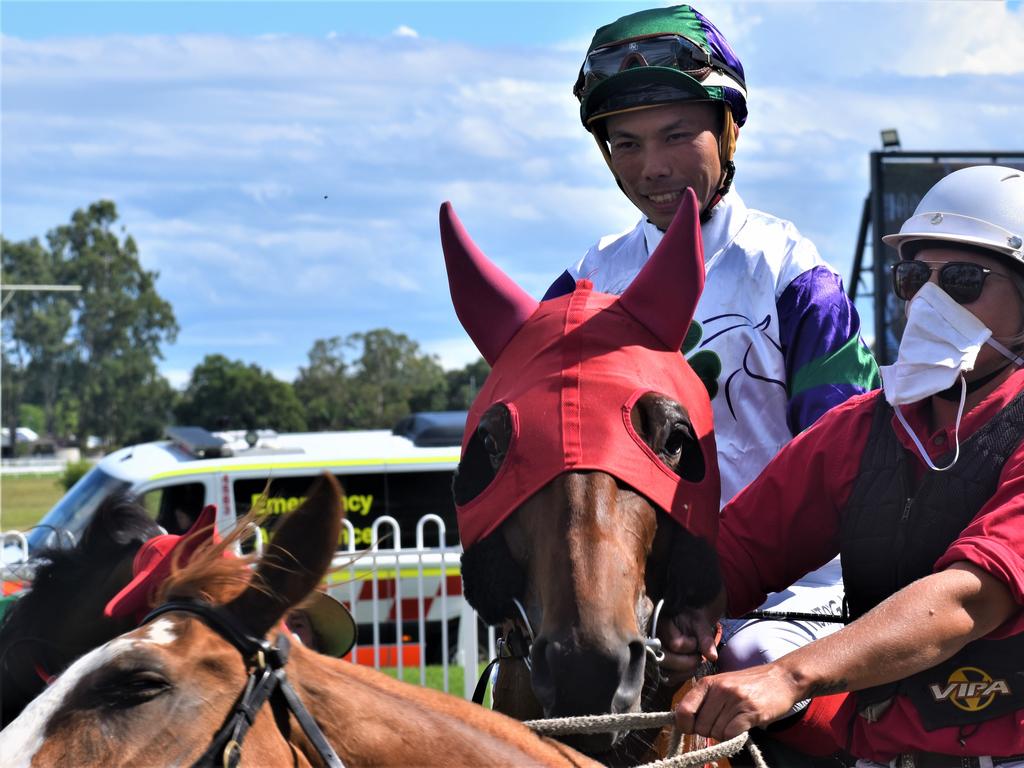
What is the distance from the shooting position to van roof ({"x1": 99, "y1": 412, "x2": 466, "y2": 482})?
35.7ft

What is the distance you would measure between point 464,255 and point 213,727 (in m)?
1.21

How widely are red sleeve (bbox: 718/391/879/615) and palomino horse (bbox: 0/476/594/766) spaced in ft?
2.52

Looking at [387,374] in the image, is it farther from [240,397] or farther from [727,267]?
[727,267]

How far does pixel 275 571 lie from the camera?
6.02 ft

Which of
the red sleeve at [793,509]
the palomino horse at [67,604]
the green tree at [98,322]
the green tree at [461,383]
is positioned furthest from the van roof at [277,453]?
the green tree at [98,322]

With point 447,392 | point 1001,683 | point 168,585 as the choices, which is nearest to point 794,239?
point 1001,683

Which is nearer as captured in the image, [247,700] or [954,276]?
[247,700]

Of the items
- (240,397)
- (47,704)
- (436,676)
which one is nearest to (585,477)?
(47,704)

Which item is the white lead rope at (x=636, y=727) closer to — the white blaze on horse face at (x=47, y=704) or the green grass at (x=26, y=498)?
the white blaze on horse face at (x=47, y=704)

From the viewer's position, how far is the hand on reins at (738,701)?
191 cm

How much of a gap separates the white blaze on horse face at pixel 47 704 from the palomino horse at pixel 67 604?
2.08 m

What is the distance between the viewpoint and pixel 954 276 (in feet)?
7.94

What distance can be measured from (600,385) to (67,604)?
2.41 m

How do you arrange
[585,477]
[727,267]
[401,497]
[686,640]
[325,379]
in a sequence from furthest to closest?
[325,379] → [401,497] → [727,267] → [686,640] → [585,477]
